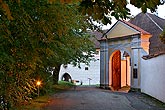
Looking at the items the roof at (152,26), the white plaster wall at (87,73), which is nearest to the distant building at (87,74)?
the white plaster wall at (87,73)

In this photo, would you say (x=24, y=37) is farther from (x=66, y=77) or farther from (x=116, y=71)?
(x=66, y=77)

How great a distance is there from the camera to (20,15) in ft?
21.6

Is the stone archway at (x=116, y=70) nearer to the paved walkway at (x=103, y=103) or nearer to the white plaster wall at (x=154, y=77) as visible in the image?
the white plaster wall at (x=154, y=77)

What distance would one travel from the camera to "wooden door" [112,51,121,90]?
24.5 meters

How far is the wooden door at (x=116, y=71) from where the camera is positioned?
24.5 m

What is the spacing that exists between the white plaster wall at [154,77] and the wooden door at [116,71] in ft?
18.7

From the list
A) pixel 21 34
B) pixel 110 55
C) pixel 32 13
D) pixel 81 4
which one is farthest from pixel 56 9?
pixel 110 55

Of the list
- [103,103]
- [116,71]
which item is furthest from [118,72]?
[103,103]

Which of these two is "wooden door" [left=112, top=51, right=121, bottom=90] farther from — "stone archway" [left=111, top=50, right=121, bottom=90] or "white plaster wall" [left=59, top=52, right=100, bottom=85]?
"white plaster wall" [left=59, top=52, right=100, bottom=85]

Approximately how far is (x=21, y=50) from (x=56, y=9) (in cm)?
127

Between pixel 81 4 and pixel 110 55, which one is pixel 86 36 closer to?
pixel 110 55

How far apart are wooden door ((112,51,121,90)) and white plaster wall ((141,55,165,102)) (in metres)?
5.70

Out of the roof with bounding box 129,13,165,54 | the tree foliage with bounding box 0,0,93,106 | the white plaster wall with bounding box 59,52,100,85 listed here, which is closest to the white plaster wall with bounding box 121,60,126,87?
the roof with bounding box 129,13,165,54

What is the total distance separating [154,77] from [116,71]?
999 centimetres
